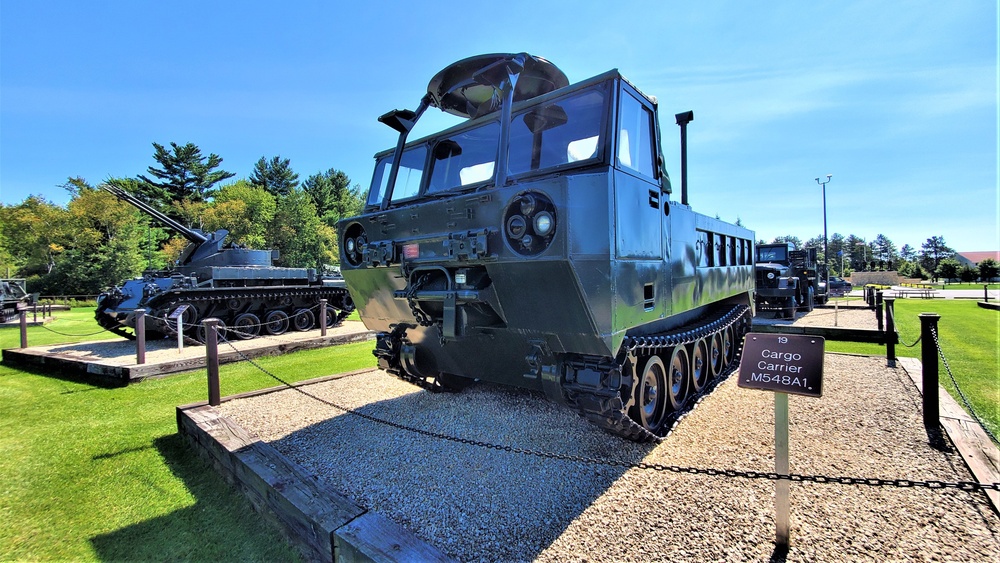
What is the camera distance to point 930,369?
14.9 ft

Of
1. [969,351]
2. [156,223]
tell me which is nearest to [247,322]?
[969,351]

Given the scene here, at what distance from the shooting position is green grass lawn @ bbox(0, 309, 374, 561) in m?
3.21

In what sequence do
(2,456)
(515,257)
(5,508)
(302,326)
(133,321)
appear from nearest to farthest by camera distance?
(515,257) → (5,508) → (2,456) → (133,321) → (302,326)

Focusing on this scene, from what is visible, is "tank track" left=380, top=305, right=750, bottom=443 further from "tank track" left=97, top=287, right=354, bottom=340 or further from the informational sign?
"tank track" left=97, top=287, right=354, bottom=340

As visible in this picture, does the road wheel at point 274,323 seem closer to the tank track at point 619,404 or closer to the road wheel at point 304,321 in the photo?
the road wheel at point 304,321

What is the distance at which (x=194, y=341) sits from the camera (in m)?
11.4

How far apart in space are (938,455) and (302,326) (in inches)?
553

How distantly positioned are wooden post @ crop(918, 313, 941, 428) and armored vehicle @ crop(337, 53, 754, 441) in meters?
1.95

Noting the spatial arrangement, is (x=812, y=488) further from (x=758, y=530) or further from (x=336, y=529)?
(x=336, y=529)

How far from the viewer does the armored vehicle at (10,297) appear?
64.4 feet

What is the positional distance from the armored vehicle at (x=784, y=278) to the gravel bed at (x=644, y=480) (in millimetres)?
9389

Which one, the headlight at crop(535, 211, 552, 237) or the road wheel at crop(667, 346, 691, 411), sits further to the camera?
the road wheel at crop(667, 346, 691, 411)

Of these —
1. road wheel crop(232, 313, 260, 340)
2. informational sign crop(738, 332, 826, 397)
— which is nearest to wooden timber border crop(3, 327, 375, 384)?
road wheel crop(232, 313, 260, 340)

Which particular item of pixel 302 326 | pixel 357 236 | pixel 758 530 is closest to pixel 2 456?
pixel 357 236
